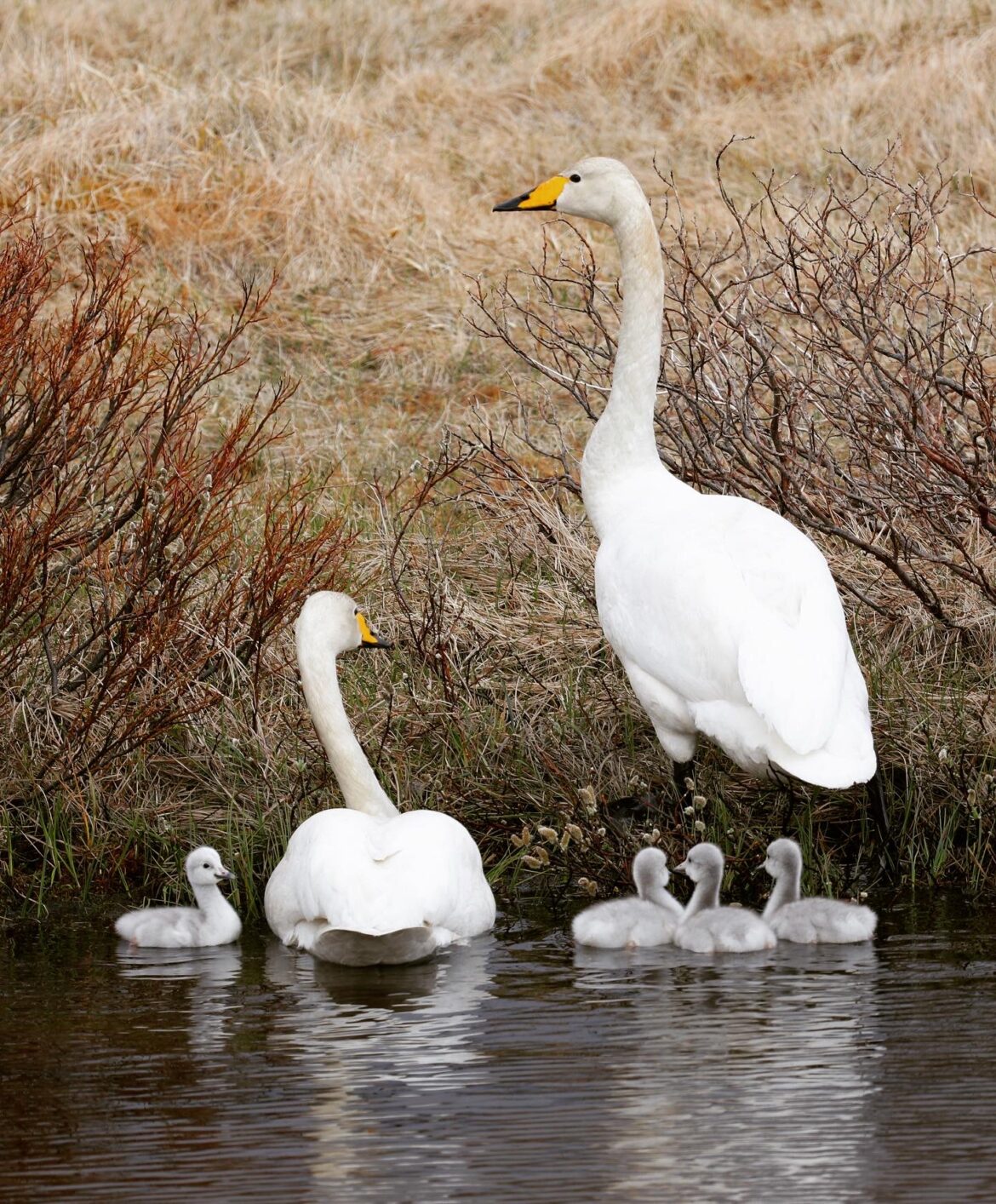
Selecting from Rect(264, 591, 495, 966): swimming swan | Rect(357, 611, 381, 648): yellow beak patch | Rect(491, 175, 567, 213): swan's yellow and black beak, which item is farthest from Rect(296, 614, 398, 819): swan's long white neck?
Rect(491, 175, 567, 213): swan's yellow and black beak

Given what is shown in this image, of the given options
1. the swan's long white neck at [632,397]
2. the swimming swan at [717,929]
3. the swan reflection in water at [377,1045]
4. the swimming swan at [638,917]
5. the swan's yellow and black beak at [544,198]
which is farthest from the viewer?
the swan's yellow and black beak at [544,198]

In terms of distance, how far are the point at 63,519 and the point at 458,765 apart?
152 centimetres

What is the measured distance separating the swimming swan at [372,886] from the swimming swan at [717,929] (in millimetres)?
574

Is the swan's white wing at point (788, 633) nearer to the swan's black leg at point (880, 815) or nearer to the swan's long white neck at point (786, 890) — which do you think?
the swan's long white neck at point (786, 890)

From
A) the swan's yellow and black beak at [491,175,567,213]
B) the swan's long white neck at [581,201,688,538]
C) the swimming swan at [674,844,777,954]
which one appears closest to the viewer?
the swimming swan at [674,844,777,954]

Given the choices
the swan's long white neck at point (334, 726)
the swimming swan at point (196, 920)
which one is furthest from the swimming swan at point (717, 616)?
the swimming swan at point (196, 920)

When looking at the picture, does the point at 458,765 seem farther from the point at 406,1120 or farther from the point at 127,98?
the point at 127,98

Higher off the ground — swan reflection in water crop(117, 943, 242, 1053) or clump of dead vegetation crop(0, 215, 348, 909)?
clump of dead vegetation crop(0, 215, 348, 909)

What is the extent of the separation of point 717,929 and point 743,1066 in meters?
1.13

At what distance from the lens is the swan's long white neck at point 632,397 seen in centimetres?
652

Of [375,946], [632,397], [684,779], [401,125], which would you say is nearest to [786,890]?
[684,779]

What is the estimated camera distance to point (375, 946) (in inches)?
210

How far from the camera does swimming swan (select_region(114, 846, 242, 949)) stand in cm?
573

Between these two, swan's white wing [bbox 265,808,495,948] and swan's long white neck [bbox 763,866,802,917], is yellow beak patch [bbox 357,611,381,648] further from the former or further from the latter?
swan's long white neck [bbox 763,866,802,917]
